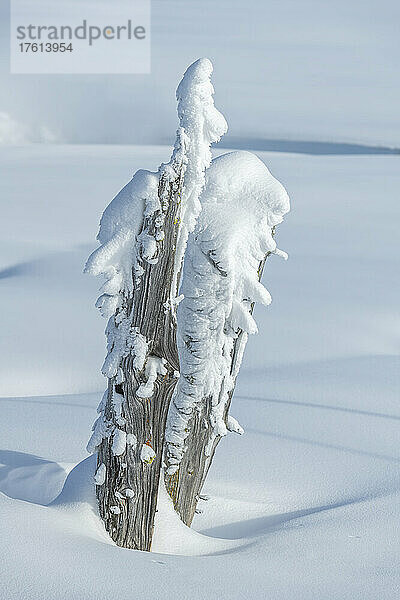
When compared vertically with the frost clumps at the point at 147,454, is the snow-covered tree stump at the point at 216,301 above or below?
above

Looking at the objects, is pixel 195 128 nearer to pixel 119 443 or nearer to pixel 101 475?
pixel 119 443

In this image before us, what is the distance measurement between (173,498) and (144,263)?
1165 millimetres

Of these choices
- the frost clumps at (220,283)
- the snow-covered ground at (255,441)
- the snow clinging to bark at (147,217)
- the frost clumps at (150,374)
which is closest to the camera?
the snow-covered ground at (255,441)

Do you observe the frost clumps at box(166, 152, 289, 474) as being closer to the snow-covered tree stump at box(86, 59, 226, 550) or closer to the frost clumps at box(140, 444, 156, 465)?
the snow-covered tree stump at box(86, 59, 226, 550)

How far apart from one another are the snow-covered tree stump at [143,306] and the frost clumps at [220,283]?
0.93 feet

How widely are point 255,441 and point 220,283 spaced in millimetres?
1561

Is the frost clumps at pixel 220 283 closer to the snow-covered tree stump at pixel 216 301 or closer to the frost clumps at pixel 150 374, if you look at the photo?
the snow-covered tree stump at pixel 216 301

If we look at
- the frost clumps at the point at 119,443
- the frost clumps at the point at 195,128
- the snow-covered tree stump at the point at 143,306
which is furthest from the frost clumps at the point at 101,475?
the frost clumps at the point at 195,128

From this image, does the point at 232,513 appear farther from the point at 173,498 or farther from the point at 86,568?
the point at 86,568

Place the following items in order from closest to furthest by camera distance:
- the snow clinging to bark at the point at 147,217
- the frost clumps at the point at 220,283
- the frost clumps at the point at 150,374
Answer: the snow clinging to bark at the point at 147,217
the frost clumps at the point at 150,374
the frost clumps at the point at 220,283

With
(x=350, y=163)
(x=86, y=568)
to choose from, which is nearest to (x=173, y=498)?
(x=86, y=568)

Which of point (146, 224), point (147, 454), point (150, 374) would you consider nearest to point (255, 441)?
point (147, 454)

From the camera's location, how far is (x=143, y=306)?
310 centimetres

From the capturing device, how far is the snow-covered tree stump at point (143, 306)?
3047 mm
